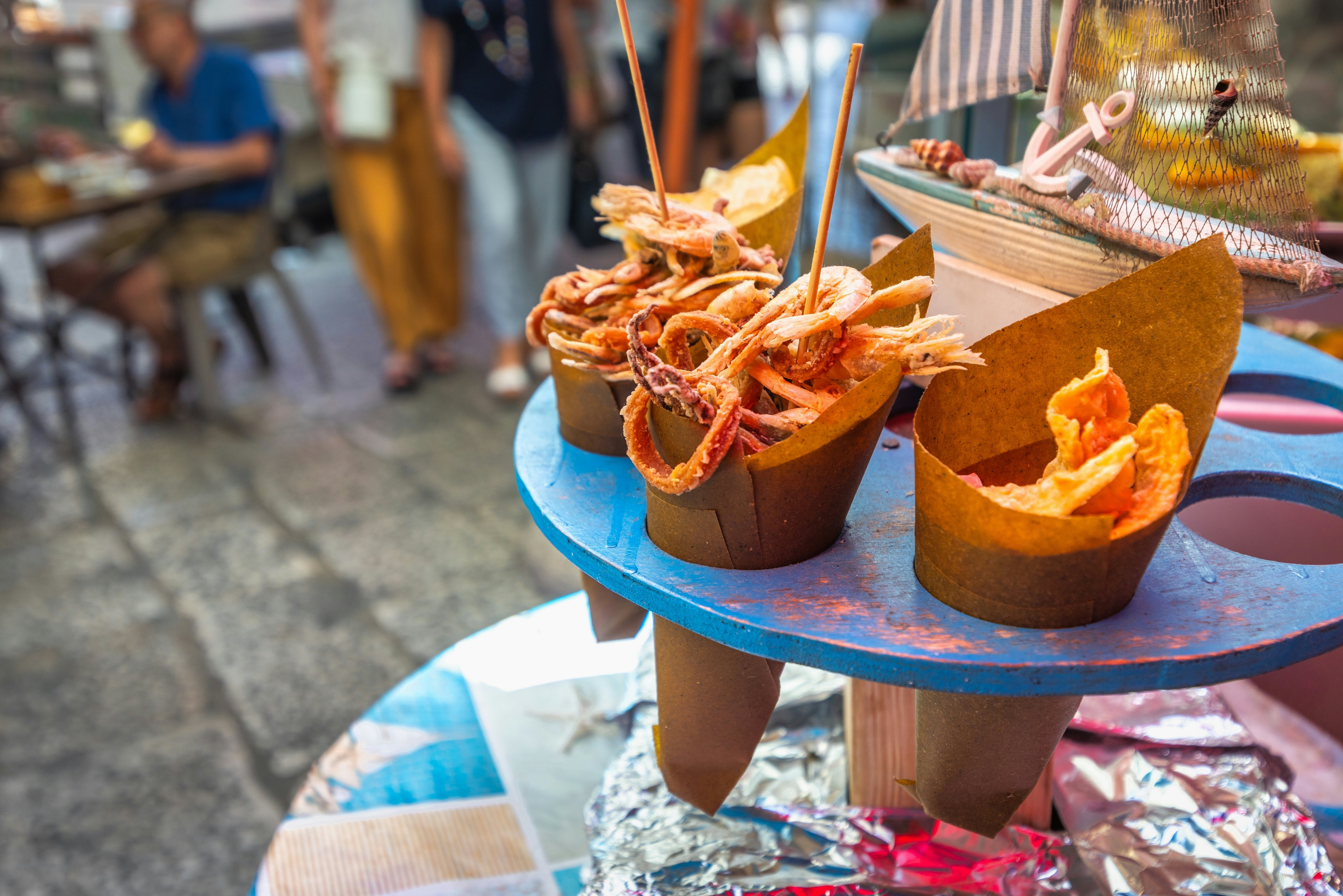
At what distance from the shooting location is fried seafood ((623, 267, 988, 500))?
2.52ft

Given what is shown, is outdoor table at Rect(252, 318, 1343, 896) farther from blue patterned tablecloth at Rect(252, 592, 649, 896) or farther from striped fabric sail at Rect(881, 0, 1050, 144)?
striped fabric sail at Rect(881, 0, 1050, 144)

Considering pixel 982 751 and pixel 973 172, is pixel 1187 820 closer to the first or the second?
pixel 982 751

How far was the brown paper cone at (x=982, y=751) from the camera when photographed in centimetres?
84

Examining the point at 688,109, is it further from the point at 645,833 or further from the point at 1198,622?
the point at 1198,622

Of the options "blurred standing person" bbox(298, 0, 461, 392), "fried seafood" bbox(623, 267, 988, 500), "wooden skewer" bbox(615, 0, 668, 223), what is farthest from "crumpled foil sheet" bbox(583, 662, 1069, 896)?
"blurred standing person" bbox(298, 0, 461, 392)

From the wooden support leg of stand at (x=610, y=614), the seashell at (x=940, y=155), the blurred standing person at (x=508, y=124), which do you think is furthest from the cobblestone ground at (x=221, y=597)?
the seashell at (x=940, y=155)

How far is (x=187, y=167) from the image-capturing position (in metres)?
3.43

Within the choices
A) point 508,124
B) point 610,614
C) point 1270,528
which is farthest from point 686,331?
point 508,124

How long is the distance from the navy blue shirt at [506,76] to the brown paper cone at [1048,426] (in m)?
2.84

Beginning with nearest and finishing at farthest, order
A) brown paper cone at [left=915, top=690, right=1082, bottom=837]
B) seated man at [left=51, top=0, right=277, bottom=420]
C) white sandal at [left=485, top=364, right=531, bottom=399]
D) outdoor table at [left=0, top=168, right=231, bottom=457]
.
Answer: brown paper cone at [left=915, top=690, right=1082, bottom=837] < outdoor table at [left=0, top=168, right=231, bottom=457] < seated man at [left=51, top=0, right=277, bottom=420] < white sandal at [left=485, top=364, right=531, bottom=399]

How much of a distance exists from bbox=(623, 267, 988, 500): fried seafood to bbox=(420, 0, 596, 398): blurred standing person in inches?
109

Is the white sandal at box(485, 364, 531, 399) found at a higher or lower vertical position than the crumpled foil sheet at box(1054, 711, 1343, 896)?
lower

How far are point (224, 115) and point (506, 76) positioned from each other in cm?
103

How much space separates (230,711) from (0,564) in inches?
41.3
